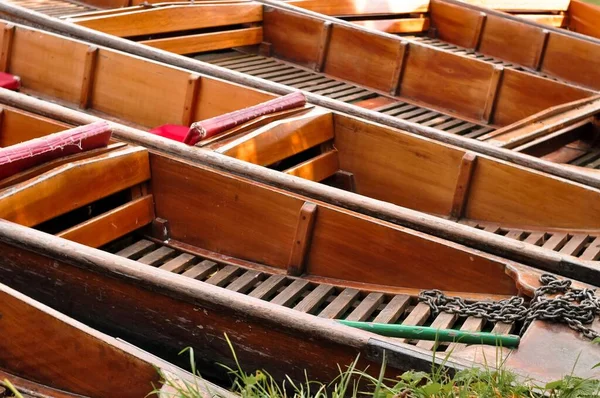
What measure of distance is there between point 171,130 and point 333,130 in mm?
857

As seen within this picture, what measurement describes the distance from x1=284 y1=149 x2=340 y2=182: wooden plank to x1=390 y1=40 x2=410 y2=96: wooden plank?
1635 mm

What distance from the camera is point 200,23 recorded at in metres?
6.70

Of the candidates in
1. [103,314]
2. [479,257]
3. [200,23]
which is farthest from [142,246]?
[200,23]

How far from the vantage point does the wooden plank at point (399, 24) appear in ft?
25.3

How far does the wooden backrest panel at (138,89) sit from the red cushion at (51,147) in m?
1.15

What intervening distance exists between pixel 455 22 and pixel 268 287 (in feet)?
15.2

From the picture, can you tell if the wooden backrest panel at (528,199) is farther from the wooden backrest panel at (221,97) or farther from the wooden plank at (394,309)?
the wooden backrest panel at (221,97)

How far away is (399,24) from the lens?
26.0 feet

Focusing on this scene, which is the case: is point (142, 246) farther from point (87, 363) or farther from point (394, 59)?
point (394, 59)

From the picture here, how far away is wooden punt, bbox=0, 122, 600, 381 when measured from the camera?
3.15 m

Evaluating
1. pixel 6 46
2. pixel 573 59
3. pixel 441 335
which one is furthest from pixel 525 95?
pixel 441 335

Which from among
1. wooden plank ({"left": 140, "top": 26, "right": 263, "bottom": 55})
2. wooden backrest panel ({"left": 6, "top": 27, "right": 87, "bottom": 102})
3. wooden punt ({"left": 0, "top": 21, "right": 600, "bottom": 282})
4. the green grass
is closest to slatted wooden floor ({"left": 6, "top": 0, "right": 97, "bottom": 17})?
wooden plank ({"left": 140, "top": 26, "right": 263, "bottom": 55})

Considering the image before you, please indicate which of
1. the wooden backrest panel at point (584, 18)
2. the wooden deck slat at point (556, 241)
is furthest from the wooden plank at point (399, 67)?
the wooden backrest panel at point (584, 18)

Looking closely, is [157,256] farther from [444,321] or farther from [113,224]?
[444,321]
